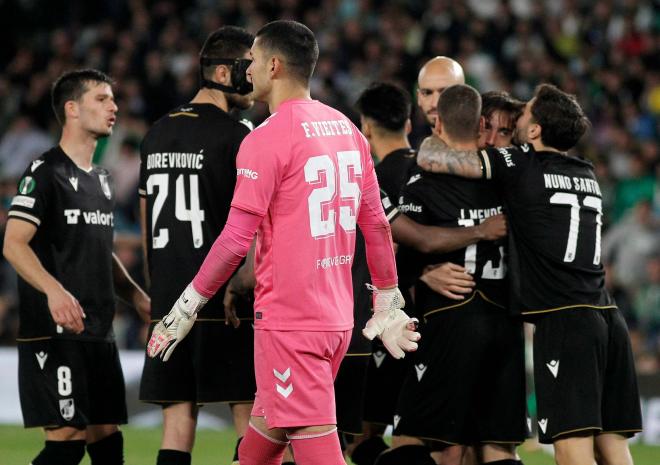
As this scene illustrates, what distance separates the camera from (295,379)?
538 cm

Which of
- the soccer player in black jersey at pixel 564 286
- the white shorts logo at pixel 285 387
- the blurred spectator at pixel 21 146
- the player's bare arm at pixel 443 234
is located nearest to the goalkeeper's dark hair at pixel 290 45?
the white shorts logo at pixel 285 387

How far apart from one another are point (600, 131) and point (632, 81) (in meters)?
1.00

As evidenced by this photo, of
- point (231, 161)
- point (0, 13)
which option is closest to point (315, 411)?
point (231, 161)

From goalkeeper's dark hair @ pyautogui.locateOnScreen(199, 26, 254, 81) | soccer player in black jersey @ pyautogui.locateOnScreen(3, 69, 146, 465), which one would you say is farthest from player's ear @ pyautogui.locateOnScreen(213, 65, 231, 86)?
soccer player in black jersey @ pyautogui.locateOnScreen(3, 69, 146, 465)

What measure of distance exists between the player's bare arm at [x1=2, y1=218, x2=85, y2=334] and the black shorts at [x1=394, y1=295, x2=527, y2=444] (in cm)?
195

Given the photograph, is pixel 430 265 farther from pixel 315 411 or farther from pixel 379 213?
pixel 315 411

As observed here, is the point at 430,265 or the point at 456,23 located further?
the point at 456,23

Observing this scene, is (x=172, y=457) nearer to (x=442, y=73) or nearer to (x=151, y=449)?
(x=442, y=73)

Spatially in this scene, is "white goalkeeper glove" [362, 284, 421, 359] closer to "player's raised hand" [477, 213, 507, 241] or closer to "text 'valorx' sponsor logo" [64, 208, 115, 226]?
"player's raised hand" [477, 213, 507, 241]

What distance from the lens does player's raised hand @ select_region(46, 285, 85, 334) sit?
6793mm

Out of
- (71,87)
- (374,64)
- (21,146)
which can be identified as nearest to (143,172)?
(71,87)

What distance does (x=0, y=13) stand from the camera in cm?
2009

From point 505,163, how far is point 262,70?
5.64ft

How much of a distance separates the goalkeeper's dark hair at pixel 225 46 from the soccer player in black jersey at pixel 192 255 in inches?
5.0
